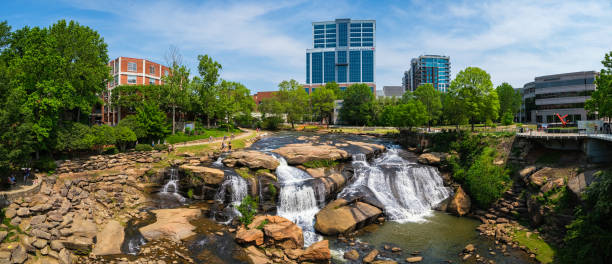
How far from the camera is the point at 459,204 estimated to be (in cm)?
2717

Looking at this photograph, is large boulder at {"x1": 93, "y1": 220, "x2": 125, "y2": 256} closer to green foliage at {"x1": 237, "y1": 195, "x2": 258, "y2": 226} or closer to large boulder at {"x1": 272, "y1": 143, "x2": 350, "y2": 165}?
green foliage at {"x1": 237, "y1": 195, "x2": 258, "y2": 226}

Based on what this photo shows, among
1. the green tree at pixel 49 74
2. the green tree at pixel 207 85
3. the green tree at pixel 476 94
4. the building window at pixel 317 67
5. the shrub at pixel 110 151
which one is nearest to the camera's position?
the green tree at pixel 49 74

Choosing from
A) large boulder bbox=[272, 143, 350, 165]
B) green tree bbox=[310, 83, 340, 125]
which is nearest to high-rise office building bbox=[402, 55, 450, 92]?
green tree bbox=[310, 83, 340, 125]

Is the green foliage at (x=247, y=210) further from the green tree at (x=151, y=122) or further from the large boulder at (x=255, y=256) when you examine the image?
the green tree at (x=151, y=122)

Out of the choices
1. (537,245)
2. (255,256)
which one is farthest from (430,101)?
(255,256)

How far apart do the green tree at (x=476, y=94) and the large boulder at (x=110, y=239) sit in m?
46.7

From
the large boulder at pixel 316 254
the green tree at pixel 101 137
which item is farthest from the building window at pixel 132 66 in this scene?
the large boulder at pixel 316 254

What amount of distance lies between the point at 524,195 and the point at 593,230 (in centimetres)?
922

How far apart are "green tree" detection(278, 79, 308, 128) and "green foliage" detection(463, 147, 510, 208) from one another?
193 feet

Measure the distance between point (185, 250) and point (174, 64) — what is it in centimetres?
4158

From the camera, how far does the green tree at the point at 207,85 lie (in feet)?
194

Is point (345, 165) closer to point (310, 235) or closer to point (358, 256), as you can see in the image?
point (310, 235)

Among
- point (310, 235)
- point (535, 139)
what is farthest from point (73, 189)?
point (535, 139)

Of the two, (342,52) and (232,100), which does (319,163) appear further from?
(342,52)
